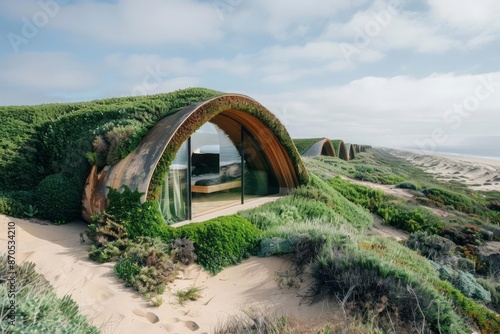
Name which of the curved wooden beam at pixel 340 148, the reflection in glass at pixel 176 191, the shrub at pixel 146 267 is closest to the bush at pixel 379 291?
the shrub at pixel 146 267

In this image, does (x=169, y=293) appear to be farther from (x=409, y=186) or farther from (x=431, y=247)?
(x=409, y=186)

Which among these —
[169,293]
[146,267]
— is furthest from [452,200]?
[146,267]

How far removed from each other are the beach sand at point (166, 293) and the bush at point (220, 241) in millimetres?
156

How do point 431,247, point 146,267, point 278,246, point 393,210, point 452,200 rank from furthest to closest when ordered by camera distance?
1. point 452,200
2. point 393,210
3. point 431,247
4. point 278,246
5. point 146,267

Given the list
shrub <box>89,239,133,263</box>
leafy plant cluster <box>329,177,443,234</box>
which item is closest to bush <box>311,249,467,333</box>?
shrub <box>89,239,133,263</box>

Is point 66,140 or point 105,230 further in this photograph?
point 66,140

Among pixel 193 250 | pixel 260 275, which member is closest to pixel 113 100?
pixel 193 250

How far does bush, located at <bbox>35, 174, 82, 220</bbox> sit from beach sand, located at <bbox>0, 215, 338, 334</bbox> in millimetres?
1392

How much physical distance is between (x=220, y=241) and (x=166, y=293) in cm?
147

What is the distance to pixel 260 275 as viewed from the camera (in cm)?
564

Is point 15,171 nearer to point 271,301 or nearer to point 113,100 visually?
point 113,100

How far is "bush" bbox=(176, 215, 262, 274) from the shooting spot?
5.98 m

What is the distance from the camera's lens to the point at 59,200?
25.9ft

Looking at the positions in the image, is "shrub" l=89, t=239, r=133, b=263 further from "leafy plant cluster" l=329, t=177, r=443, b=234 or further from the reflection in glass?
"leafy plant cluster" l=329, t=177, r=443, b=234
